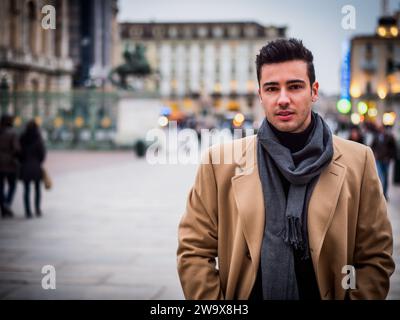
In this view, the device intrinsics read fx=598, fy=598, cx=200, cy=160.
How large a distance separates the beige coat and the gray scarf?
1.4 inches

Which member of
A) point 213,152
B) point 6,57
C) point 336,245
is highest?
point 6,57

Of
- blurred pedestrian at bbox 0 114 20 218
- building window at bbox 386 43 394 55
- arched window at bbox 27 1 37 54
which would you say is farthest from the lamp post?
building window at bbox 386 43 394 55

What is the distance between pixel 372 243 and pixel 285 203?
1.38 ft

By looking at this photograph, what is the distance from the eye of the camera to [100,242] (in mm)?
Answer: 8469

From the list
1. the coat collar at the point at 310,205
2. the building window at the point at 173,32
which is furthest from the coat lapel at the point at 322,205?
the building window at the point at 173,32

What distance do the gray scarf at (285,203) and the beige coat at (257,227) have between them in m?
0.04

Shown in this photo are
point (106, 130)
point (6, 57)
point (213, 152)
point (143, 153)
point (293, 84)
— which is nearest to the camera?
point (293, 84)

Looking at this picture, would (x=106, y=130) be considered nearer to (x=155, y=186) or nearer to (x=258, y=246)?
(x=155, y=186)

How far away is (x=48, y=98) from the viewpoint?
112ft

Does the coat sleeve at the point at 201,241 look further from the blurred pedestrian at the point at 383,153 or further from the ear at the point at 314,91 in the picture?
the blurred pedestrian at the point at 383,153

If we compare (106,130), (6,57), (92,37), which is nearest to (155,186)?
(106,130)

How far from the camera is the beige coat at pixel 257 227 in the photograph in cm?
239

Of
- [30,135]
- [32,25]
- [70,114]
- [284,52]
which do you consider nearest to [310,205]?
[284,52]
